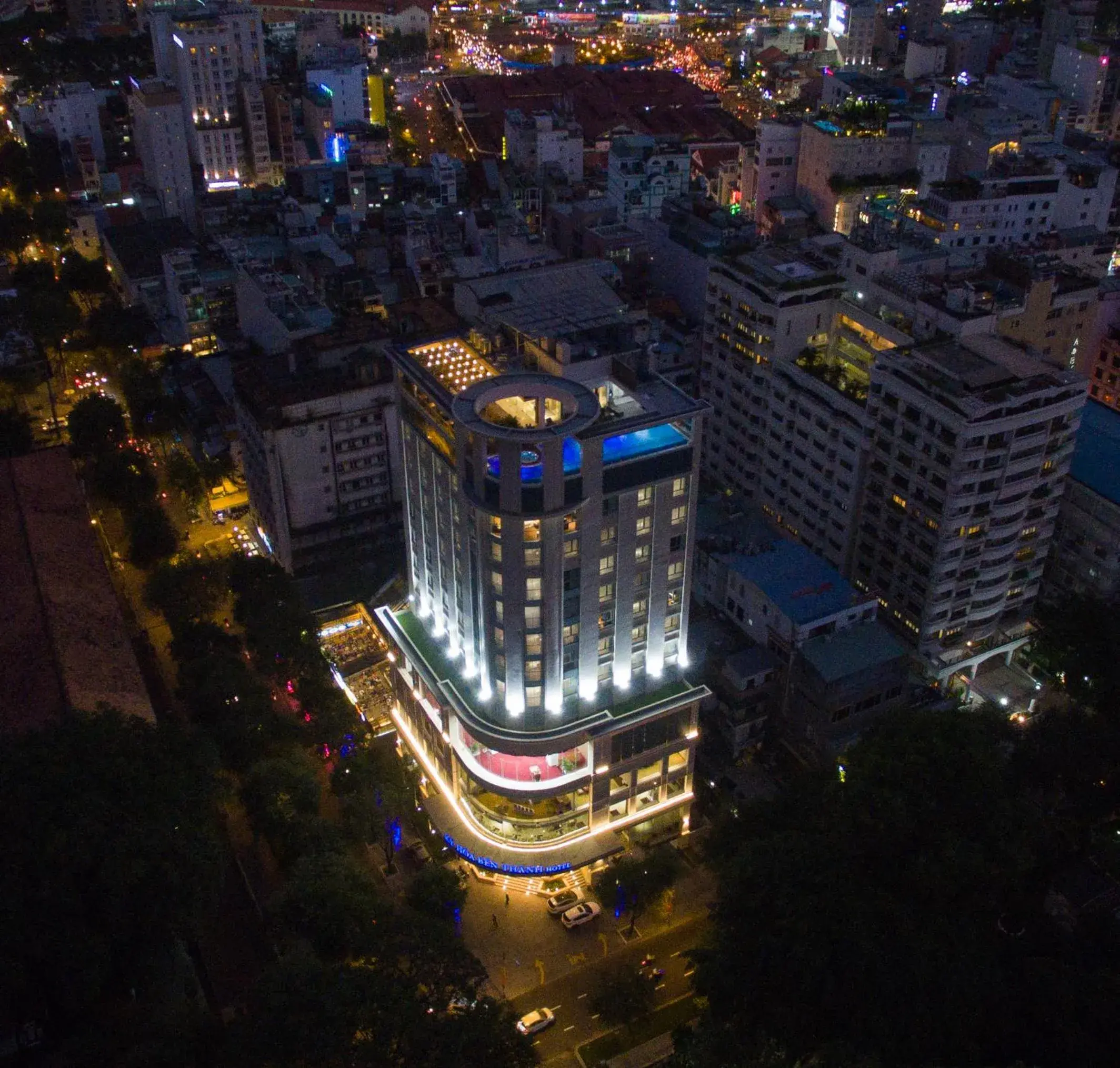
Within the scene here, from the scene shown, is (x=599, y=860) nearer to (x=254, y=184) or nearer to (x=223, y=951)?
(x=223, y=951)

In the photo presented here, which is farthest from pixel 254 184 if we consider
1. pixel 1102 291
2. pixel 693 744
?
pixel 693 744

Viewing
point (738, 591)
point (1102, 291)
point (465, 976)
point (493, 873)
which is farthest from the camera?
point (1102, 291)

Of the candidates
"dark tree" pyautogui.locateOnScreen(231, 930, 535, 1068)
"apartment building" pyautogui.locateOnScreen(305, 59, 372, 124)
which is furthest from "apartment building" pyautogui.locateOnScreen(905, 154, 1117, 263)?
"apartment building" pyautogui.locateOnScreen(305, 59, 372, 124)

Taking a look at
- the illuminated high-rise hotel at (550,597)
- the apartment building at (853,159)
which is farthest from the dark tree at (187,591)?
the apartment building at (853,159)

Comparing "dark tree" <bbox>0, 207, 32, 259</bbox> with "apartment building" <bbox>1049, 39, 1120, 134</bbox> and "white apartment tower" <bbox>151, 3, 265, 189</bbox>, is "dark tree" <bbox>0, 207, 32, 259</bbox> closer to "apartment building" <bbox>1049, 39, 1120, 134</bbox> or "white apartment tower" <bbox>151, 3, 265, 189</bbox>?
"white apartment tower" <bbox>151, 3, 265, 189</bbox>

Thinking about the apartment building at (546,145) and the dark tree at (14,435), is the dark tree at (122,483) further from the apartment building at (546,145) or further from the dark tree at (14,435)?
the apartment building at (546,145)

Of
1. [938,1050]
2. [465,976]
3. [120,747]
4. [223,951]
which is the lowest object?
[223,951]
